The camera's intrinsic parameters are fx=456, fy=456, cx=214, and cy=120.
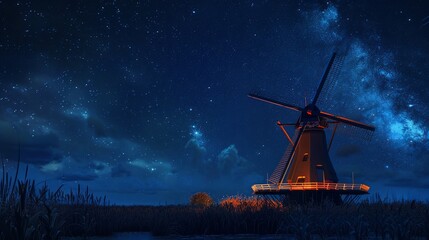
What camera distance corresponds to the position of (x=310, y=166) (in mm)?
40406

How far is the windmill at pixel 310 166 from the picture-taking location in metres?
38.0

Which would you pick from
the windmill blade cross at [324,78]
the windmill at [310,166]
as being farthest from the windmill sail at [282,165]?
the windmill blade cross at [324,78]

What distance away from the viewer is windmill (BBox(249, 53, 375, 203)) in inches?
1497

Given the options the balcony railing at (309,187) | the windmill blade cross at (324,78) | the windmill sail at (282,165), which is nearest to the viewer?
the balcony railing at (309,187)

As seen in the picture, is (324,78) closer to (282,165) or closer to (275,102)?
(275,102)

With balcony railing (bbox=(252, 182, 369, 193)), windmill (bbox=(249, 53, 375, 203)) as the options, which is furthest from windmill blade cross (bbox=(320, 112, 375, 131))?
balcony railing (bbox=(252, 182, 369, 193))

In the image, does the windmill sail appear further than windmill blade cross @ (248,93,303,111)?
No

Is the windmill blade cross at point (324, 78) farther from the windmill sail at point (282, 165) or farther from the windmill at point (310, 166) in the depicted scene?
the windmill sail at point (282, 165)

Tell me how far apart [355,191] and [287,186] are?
589cm

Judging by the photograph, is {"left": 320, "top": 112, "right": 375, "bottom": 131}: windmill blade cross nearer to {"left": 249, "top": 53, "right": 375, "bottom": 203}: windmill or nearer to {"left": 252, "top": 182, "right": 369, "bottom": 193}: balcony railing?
{"left": 249, "top": 53, "right": 375, "bottom": 203}: windmill

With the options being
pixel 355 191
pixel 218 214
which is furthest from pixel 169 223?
pixel 355 191

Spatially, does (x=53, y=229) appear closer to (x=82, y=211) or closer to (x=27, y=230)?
(x=27, y=230)

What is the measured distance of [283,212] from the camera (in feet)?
66.3

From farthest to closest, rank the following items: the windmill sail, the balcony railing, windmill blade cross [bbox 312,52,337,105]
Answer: windmill blade cross [bbox 312,52,337,105], the windmill sail, the balcony railing
